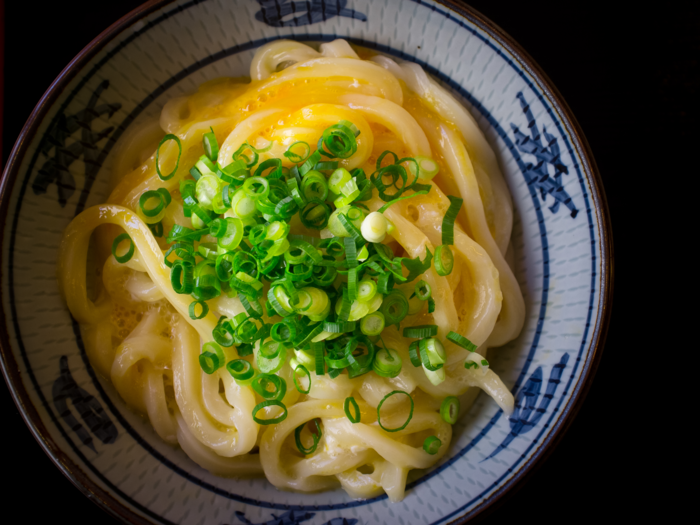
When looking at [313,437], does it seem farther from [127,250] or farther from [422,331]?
[127,250]

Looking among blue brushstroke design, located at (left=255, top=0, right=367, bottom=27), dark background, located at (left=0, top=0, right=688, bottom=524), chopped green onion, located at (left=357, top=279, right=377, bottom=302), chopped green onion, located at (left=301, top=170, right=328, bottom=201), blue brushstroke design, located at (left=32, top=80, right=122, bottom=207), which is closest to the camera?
chopped green onion, located at (left=357, top=279, right=377, bottom=302)

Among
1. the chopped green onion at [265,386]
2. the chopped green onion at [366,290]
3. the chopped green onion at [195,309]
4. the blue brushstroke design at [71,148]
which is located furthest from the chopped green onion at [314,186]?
the blue brushstroke design at [71,148]

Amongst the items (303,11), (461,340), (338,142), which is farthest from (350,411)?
(303,11)

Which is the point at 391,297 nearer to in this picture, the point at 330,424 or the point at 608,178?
the point at 330,424

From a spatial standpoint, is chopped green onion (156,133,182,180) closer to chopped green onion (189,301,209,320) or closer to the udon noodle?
the udon noodle

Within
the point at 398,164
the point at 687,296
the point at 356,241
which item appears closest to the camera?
the point at 356,241

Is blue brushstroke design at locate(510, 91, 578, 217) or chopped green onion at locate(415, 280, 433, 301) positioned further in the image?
blue brushstroke design at locate(510, 91, 578, 217)

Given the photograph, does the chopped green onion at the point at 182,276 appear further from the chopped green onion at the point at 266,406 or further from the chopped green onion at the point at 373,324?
the chopped green onion at the point at 373,324

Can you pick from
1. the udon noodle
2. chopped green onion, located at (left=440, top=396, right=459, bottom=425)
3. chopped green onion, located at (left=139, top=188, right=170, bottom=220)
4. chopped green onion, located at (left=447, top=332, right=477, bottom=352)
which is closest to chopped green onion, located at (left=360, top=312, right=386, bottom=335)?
the udon noodle

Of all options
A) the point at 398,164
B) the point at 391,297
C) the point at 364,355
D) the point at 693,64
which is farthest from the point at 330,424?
the point at 693,64
